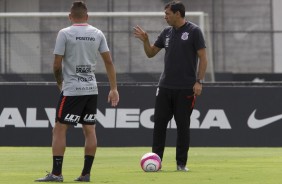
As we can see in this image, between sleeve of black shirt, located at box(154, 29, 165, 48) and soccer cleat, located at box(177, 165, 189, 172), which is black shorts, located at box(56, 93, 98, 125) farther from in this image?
sleeve of black shirt, located at box(154, 29, 165, 48)

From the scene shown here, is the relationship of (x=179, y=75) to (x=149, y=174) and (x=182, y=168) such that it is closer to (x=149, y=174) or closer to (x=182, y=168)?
(x=182, y=168)

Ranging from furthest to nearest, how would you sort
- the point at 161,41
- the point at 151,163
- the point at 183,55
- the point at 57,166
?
the point at 161,41 < the point at 183,55 < the point at 151,163 < the point at 57,166

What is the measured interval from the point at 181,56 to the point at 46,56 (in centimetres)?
1118

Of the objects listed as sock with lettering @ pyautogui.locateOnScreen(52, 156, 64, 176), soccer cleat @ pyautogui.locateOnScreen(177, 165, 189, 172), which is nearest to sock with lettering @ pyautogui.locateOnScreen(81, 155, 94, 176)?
sock with lettering @ pyautogui.locateOnScreen(52, 156, 64, 176)

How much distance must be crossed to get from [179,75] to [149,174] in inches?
63.0

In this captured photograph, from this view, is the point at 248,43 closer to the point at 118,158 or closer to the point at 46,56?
the point at 46,56

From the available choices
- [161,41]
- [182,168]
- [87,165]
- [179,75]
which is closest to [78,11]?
[87,165]

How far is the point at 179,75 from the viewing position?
44.0 feet

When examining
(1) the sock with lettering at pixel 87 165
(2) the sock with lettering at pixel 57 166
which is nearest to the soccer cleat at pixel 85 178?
(1) the sock with lettering at pixel 87 165

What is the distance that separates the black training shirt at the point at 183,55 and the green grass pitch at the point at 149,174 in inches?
46.1

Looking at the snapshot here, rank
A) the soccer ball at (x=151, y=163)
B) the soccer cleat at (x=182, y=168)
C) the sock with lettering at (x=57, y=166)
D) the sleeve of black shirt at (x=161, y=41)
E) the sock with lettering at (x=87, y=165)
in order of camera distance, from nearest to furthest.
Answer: the sock with lettering at (x=57, y=166) → the sock with lettering at (x=87, y=165) → the soccer ball at (x=151, y=163) → the soccer cleat at (x=182, y=168) → the sleeve of black shirt at (x=161, y=41)

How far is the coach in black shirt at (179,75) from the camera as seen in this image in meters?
13.3

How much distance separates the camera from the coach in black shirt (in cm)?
1333

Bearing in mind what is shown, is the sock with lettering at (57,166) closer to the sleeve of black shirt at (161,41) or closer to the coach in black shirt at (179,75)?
the coach in black shirt at (179,75)
